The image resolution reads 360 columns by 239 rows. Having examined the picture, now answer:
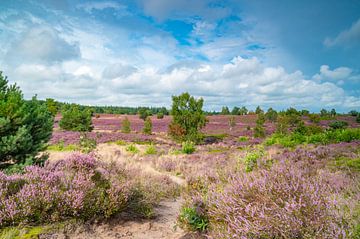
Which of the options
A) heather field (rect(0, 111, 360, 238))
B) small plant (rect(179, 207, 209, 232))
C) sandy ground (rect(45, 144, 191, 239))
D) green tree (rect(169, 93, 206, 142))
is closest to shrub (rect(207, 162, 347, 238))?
heather field (rect(0, 111, 360, 238))

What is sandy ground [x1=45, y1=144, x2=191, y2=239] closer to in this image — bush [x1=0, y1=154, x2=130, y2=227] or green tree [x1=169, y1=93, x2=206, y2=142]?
bush [x1=0, y1=154, x2=130, y2=227]

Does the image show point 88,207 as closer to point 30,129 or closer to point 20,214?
point 20,214

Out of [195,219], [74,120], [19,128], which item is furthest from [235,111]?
[195,219]

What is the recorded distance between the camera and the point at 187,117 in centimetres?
3322

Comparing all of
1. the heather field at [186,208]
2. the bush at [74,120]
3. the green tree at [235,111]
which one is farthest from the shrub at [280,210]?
the green tree at [235,111]

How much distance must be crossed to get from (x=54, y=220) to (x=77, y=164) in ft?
6.09

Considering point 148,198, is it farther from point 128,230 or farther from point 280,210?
point 280,210

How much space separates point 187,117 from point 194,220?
2946cm

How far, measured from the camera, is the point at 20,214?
3.48 metres

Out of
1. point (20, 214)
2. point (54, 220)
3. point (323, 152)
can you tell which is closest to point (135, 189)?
point (54, 220)

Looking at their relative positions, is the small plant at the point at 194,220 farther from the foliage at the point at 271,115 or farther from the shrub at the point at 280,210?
the foliage at the point at 271,115

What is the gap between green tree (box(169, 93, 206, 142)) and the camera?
32375 mm

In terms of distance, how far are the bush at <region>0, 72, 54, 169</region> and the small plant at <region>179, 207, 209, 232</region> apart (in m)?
4.35

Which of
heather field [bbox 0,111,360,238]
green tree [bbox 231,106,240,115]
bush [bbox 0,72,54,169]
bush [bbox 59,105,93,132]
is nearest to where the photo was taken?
heather field [bbox 0,111,360,238]
